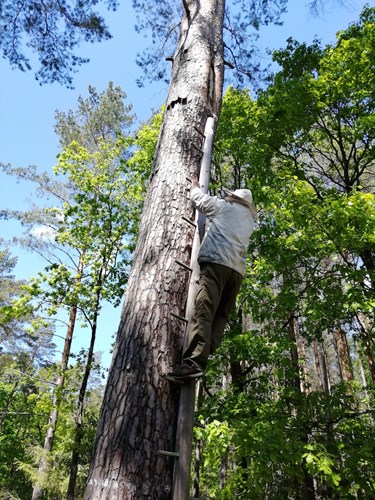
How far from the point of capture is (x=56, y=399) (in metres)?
10.3

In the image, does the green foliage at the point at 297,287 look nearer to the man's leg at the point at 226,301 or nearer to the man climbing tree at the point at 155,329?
the man's leg at the point at 226,301

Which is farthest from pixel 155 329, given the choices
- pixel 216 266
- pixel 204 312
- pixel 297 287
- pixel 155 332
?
pixel 297 287

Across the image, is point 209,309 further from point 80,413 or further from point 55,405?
point 55,405

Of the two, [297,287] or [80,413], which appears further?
[80,413]

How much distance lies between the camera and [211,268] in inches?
100

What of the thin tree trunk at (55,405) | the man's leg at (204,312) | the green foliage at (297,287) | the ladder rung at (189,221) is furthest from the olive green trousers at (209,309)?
the thin tree trunk at (55,405)

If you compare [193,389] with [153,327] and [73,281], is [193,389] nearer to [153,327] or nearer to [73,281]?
[153,327]

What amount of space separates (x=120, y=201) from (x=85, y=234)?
1519 millimetres

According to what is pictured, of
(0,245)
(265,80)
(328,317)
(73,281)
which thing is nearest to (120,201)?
(73,281)

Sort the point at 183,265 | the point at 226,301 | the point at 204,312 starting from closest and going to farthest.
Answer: the point at 204,312 < the point at 183,265 < the point at 226,301

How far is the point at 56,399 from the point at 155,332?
959 centimetres

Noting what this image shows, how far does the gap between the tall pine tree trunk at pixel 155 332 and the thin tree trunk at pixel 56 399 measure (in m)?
8.45

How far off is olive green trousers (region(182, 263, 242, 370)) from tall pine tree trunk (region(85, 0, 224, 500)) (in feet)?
0.33

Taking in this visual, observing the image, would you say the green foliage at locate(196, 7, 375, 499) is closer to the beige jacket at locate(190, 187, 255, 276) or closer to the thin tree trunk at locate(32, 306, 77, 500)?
the beige jacket at locate(190, 187, 255, 276)
